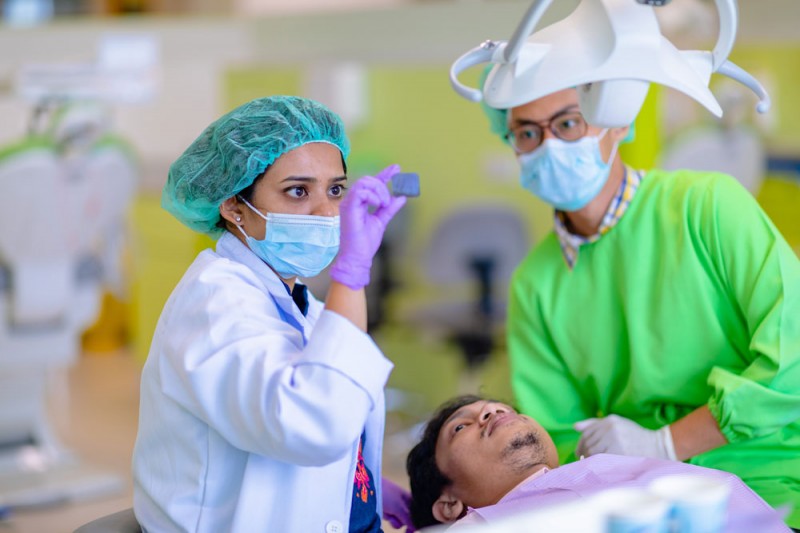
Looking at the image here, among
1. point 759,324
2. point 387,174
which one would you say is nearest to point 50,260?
point 387,174

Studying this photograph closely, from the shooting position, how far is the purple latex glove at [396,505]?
1908mm

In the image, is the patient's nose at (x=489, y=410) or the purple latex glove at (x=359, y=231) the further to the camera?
the patient's nose at (x=489, y=410)

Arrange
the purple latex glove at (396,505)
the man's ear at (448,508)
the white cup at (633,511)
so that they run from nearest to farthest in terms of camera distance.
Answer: the white cup at (633,511) → the man's ear at (448,508) → the purple latex glove at (396,505)

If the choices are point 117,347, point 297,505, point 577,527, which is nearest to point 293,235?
point 297,505

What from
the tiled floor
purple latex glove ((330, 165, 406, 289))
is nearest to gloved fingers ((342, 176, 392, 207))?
purple latex glove ((330, 165, 406, 289))

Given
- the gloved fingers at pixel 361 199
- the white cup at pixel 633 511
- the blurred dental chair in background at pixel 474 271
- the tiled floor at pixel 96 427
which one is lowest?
the tiled floor at pixel 96 427

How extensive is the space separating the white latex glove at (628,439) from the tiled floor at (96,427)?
6.07 feet

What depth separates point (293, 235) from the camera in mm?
1571

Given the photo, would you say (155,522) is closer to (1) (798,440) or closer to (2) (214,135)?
(2) (214,135)

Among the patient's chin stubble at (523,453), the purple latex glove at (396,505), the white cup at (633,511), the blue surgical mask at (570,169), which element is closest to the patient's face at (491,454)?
the patient's chin stubble at (523,453)

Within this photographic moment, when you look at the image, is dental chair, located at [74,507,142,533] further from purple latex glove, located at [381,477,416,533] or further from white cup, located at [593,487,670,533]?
white cup, located at [593,487,670,533]

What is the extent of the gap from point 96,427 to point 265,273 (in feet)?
10.5

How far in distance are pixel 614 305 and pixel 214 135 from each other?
2.55 feet

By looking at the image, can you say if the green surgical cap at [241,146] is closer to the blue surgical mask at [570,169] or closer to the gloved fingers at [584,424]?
the blue surgical mask at [570,169]
